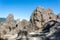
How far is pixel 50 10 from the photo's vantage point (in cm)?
8681

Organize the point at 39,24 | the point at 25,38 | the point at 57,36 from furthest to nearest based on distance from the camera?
the point at 39,24 < the point at 57,36 < the point at 25,38

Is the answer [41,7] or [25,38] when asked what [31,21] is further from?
[25,38]

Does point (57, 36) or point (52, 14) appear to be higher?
point (52, 14)

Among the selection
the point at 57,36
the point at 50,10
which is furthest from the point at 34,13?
the point at 57,36

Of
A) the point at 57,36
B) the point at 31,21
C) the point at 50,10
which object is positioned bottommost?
the point at 57,36

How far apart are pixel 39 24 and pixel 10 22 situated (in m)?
15.4

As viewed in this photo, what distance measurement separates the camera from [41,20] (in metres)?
81.4

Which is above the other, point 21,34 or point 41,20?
point 41,20

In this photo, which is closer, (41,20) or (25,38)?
(25,38)

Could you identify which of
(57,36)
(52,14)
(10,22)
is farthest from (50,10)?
(57,36)

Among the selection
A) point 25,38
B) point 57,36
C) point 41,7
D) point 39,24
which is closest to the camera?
point 25,38

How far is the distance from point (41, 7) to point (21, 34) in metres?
49.8

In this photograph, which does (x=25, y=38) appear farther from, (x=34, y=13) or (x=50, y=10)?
(x=50, y=10)

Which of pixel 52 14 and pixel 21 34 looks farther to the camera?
pixel 52 14
